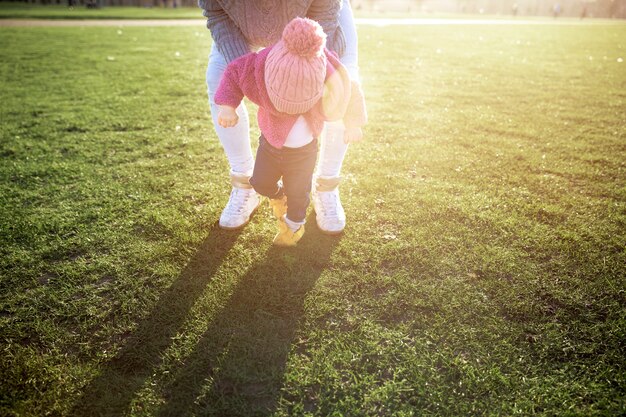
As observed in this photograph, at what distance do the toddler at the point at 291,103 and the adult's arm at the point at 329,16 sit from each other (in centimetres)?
32

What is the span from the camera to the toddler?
1957mm

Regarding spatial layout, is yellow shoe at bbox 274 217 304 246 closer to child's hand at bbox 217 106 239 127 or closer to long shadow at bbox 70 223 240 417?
long shadow at bbox 70 223 240 417

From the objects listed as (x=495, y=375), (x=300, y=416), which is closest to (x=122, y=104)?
(x=300, y=416)

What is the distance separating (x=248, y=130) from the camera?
2816 mm

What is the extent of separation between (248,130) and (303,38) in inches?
42.0

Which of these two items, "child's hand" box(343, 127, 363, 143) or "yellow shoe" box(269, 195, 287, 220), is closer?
"child's hand" box(343, 127, 363, 143)

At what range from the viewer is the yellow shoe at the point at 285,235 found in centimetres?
270

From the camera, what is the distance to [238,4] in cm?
238

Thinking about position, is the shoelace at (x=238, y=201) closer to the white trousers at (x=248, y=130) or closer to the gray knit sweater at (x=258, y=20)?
the white trousers at (x=248, y=130)

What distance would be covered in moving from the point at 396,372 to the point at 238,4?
2237 mm

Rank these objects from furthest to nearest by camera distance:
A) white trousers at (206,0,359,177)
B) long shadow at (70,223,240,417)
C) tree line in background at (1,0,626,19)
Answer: tree line in background at (1,0,626,19)
white trousers at (206,0,359,177)
long shadow at (70,223,240,417)

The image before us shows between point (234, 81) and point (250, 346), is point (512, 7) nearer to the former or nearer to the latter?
point (234, 81)

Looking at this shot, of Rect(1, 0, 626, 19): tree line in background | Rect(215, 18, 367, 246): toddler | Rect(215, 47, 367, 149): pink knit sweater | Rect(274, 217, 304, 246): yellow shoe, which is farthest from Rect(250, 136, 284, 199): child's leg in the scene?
Rect(1, 0, 626, 19): tree line in background

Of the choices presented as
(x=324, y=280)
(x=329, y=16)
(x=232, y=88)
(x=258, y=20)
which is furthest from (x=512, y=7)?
(x=324, y=280)
